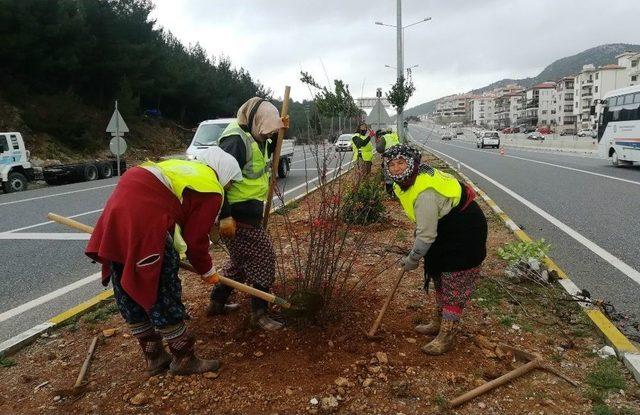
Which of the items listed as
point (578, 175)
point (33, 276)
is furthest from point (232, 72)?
point (33, 276)

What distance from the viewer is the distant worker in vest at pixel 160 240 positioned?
8.05 feet

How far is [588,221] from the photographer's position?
7.48m

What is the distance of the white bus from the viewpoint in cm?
1662

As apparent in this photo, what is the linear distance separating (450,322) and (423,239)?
0.63 metres

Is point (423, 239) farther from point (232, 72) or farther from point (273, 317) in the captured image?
point (232, 72)

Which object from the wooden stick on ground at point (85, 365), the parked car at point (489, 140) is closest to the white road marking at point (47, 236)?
the wooden stick on ground at point (85, 365)

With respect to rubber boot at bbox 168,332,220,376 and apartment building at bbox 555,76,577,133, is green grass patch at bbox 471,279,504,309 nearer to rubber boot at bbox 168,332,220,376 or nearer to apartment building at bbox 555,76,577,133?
rubber boot at bbox 168,332,220,376

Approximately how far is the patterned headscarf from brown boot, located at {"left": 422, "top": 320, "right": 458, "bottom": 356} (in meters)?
0.95

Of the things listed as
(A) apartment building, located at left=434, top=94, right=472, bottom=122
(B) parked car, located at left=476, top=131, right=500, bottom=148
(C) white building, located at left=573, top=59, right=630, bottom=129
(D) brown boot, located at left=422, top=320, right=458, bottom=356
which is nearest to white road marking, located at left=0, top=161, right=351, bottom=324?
(D) brown boot, located at left=422, top=320, right=458, bottom=356

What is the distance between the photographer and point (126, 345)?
3.36 m

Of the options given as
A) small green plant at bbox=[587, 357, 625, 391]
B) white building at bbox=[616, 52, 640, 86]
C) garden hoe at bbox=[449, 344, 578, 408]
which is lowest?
small green plant at bbox=[587, 357, 625, 391]

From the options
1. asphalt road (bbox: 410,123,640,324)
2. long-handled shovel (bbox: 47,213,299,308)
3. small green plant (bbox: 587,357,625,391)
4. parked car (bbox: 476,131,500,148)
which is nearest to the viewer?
small green plant (bbox: 587,357,625,391)

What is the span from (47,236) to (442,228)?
6.53m

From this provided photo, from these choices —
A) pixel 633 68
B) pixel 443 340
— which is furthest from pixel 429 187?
pixel 633 68
